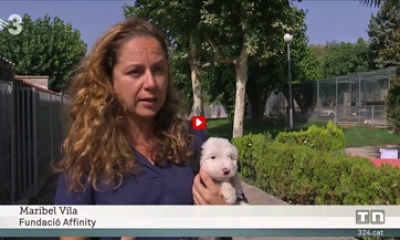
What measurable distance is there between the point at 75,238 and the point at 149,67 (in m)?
0.53

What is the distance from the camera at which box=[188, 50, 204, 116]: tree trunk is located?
9.07 feet

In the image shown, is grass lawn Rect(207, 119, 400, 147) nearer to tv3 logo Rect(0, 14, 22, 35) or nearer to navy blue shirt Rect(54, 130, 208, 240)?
tv3 logo Rect(0, 14, 22, 35)

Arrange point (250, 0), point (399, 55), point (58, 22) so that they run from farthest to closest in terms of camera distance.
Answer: point (399, 55) < point (250, 0) < point (58, 22)

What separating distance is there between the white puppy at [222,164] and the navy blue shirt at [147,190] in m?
0.07

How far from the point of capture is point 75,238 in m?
1.55

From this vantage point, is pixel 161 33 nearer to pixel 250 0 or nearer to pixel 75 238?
pixel 75 238

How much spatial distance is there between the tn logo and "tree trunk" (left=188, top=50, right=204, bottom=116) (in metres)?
0.99

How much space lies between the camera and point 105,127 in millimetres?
1513

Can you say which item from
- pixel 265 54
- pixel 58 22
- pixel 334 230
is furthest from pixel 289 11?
pixel 334 230

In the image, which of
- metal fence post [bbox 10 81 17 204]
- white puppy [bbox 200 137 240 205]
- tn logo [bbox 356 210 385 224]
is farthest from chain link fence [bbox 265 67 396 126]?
metal fence post [bbox 10 81 17 204]

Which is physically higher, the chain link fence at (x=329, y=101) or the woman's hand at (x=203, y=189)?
the chain link fence at (x=329, y=101)

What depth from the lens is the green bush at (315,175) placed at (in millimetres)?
3502

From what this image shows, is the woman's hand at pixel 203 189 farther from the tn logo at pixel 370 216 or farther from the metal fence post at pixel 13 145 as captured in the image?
the metal fence post at pixel 13 145

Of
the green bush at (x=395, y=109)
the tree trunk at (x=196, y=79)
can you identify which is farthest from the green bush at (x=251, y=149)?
the green bush at (x=395, y=109)
